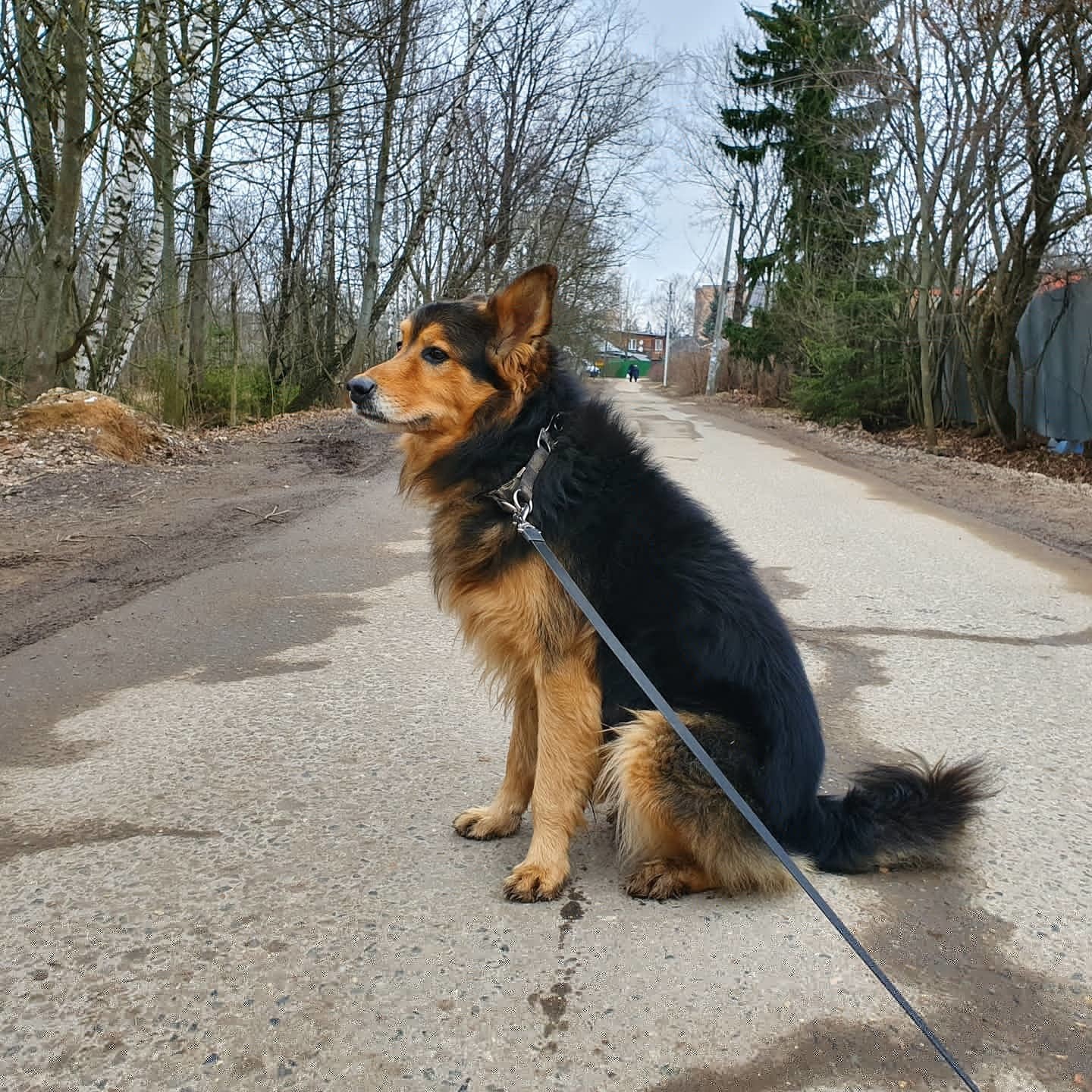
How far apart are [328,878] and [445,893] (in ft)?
1.27

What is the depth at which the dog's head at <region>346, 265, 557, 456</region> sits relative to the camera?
3.26 m

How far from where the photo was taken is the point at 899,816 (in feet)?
10.2

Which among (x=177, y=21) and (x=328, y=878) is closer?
(x=328, y=878)

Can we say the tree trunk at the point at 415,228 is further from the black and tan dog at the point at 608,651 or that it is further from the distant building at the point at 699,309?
the distant building at the point at 699,309

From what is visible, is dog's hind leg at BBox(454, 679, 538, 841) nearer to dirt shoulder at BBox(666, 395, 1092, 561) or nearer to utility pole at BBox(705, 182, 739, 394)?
dirt shoulder at BBox(666, 395, 1092, 561)

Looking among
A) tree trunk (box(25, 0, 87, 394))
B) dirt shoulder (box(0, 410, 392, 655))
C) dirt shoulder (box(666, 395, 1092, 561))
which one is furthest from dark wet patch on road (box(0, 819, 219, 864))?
tree trunk (box(25, 0, 87, 394))

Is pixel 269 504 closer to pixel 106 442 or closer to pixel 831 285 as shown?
pixel 106 442

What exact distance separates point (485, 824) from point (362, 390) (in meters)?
1.63

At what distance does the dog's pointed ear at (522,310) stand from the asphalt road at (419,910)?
5.88 feet

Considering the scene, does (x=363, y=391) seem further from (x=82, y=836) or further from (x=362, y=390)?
(x=82, y=836)

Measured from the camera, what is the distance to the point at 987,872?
315 centimetres

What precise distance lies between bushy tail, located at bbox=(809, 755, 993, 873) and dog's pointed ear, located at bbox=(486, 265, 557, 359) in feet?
6.22

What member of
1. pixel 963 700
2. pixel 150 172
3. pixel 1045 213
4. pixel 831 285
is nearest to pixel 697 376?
pixel 831 285

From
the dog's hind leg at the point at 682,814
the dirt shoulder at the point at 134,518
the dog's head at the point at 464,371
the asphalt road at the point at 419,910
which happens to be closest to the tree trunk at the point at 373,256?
the dirt shoulder at the point at 134,518
